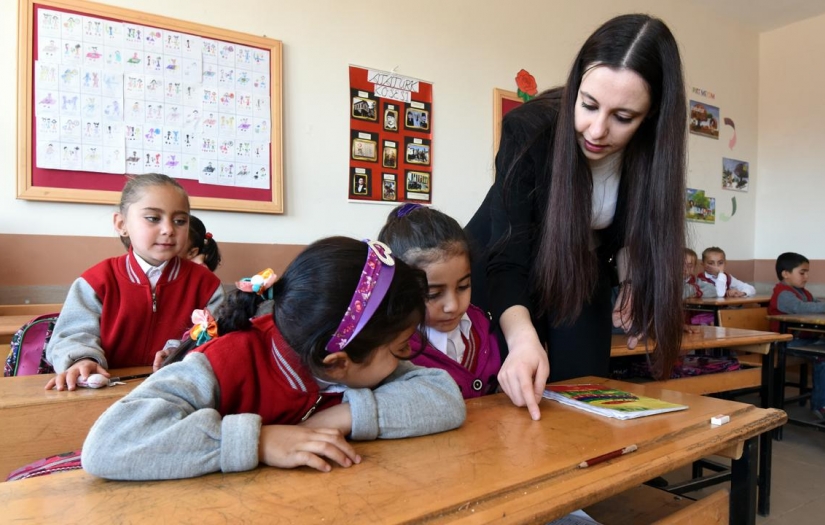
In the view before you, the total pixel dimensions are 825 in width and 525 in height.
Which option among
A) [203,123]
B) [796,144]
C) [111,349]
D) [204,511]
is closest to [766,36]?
[796,144]

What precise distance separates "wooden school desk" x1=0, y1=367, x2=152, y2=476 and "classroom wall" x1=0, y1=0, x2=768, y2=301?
4.75 feet

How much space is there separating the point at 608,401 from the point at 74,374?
117 cm

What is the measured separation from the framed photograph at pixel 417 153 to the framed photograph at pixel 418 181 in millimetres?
65

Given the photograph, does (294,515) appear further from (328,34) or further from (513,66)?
(513,66)

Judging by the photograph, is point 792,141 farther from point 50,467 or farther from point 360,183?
point 50,467

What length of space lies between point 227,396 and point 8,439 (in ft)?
2.21

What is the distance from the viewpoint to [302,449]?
2.25ft

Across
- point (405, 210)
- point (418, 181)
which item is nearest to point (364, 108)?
point (418, 181)

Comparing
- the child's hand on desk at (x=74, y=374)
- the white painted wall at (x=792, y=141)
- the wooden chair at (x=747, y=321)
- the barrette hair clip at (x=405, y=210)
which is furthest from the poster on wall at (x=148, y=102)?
the white painted wall at (x=792, y=141)

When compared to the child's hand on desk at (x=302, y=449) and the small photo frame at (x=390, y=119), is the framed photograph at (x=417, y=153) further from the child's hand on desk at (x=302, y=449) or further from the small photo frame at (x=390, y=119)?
the child's hand on desk at (x=302, y=449)

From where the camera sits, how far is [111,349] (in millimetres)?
1710

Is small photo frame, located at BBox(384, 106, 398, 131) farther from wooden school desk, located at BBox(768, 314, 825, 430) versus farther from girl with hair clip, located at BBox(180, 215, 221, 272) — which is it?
wooden school desk, located at BBox(768, 314, 825, 430)

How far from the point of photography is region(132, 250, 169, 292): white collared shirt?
5.93ft

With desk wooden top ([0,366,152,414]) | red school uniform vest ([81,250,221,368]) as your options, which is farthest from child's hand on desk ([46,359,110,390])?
red school uniform vest ([81,250,221,368])
